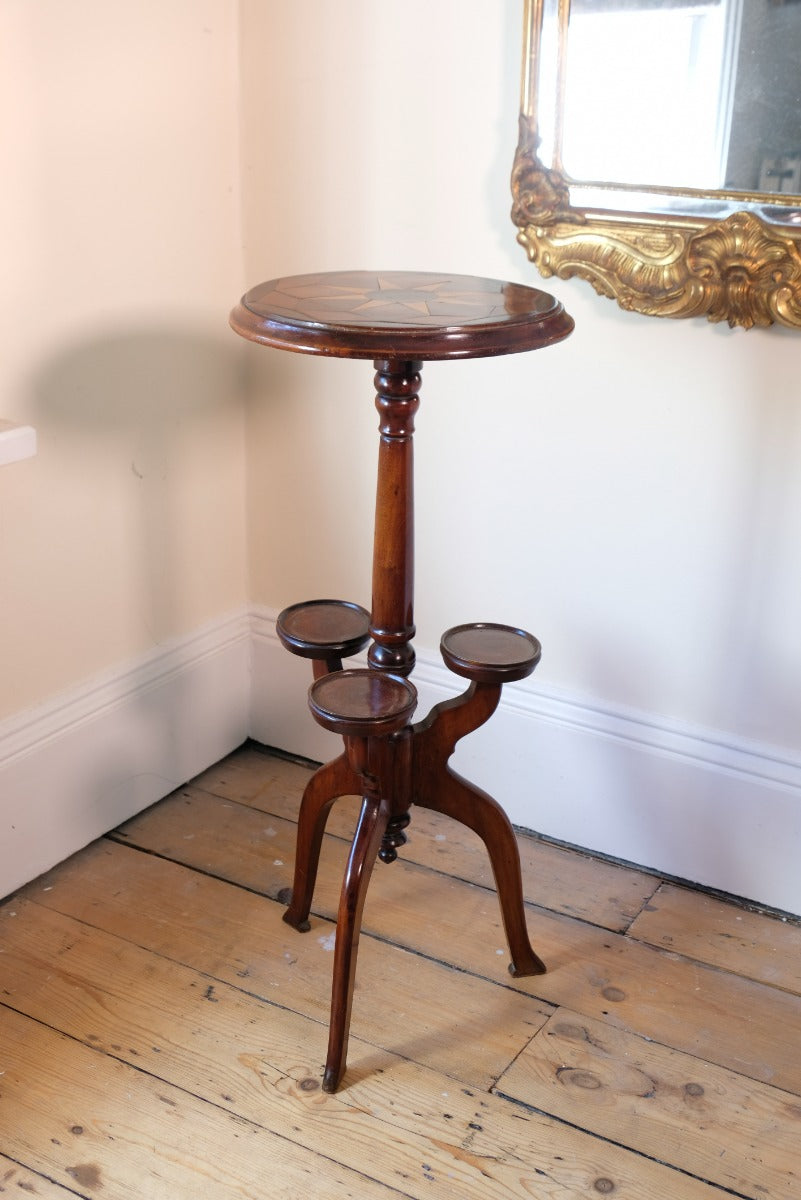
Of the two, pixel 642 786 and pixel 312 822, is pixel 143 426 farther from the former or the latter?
pixel 642 786

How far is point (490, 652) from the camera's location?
1779mm

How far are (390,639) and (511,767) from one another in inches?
25.3

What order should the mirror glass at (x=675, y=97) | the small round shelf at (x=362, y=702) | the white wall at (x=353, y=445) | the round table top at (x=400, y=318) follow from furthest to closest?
the white wall at (x=353, y=445), the mirror glass at (x=675, y=97), the small round shelf at (x=362, y=702), the round table top at (x=400, y=318)

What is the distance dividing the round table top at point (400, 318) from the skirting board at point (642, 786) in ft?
2.67

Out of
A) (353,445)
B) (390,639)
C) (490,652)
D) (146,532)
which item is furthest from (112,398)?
(490,652)

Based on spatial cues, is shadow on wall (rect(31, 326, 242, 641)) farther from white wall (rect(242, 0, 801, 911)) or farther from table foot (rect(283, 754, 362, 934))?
table foot (rect(283, 754, 362, 934))

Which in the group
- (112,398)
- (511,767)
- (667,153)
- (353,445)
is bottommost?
(511,767)

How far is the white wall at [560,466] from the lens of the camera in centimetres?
197

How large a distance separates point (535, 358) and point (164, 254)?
0.68m

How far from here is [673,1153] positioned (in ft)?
5.31

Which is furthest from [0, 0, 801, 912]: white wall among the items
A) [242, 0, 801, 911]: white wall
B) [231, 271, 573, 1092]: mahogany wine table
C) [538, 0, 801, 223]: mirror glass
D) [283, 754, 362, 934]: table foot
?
[283, 754, 362, 934]: table foot

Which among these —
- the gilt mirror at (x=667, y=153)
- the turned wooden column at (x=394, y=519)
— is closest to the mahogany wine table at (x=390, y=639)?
the turned wooden column at (x=394, y=519)

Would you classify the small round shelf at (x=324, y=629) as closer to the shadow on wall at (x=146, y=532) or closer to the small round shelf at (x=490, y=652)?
the small round shelf at (x=490, y=652)

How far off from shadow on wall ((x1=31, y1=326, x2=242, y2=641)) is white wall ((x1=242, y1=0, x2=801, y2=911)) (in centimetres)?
14
